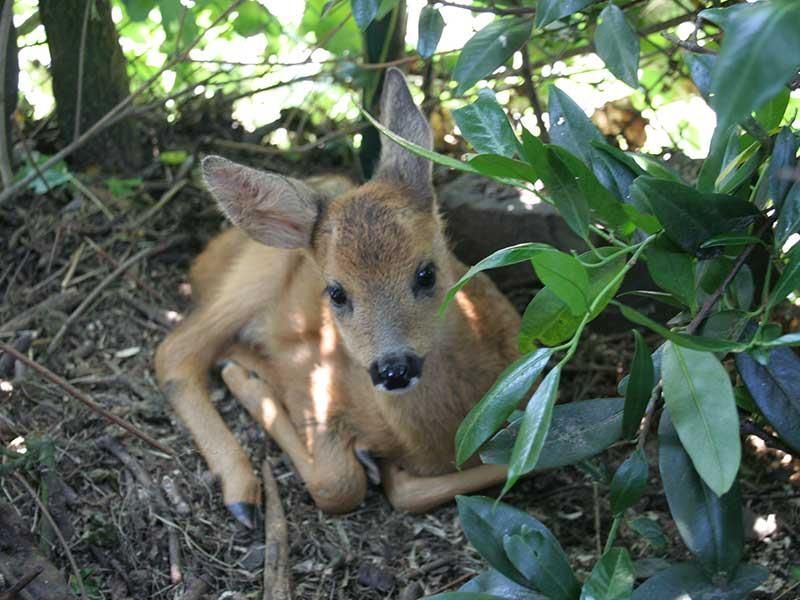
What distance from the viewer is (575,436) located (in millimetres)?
2674

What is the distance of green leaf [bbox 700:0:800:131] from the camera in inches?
62.8

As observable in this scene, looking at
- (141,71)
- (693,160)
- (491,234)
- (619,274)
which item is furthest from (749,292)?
(141,71)

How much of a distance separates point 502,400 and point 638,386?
291 mm

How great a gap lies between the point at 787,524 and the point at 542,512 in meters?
0.83

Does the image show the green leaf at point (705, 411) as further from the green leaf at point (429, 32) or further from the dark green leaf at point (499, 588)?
the green leaf at point (429, 32)

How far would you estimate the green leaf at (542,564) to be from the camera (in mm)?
2514

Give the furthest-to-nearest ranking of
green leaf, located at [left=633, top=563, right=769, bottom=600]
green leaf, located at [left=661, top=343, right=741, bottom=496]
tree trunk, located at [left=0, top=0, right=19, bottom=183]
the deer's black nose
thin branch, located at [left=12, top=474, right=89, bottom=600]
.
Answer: tree trunk, located at [left=0, top=0, right=19, bottom=183] → the deer's black nose → thin branch, located at [left=12, top=474, right=89, bottom=600] → green leaf, located at [left=633, top=563, right=769, bottom=600] → green leaf, located at [left=661, top=343, right=741, bottom=496]

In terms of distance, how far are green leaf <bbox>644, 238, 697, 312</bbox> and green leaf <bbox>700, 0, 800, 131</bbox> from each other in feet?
2.74

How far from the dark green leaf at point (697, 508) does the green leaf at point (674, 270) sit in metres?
0.27

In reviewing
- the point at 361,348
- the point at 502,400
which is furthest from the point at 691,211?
the point at 361,348

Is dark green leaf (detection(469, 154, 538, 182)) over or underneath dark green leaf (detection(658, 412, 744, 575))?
over

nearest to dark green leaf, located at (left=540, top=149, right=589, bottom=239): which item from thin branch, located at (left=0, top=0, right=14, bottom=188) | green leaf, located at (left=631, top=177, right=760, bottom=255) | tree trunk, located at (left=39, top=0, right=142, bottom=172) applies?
green leaf, located at (left=631, top=177, right=760, bottom=255)

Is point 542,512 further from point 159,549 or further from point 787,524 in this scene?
point 159,549

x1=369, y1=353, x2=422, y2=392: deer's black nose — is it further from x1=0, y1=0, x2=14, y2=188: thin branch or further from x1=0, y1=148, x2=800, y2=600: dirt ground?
x1=0, y1=0, x2=14, y2=188: thin branch
